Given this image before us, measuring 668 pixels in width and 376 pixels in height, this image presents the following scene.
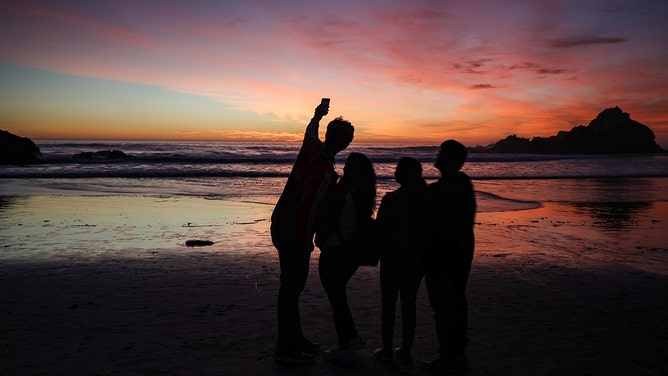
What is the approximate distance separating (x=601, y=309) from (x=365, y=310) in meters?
3.06

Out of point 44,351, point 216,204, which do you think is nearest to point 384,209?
point 44,351

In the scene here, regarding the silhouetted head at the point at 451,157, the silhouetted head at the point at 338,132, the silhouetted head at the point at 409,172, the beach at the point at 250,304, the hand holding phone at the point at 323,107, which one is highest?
the hand holding phone at the point at 323,107

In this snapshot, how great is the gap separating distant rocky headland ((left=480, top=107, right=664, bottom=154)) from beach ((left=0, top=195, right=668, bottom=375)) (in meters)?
91.3

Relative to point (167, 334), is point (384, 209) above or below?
above

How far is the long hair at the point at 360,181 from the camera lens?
4.32 metres

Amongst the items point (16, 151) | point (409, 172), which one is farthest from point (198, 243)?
point (16, 151)

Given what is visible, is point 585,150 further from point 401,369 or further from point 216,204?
point 401,369

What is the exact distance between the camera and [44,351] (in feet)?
15.5

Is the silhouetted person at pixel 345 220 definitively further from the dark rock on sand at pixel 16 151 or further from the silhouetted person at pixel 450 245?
the dark rock on sand at pixel 16 151

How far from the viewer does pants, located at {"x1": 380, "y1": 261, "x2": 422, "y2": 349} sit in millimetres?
4535

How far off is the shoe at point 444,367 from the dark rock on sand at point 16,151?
42037mm

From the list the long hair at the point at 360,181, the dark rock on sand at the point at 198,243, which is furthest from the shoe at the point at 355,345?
the dark rock on sand at the point at 198,243

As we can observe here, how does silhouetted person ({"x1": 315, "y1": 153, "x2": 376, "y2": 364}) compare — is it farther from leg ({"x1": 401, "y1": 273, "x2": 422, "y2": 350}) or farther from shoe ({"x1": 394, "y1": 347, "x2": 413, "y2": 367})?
shoe ({"x1": 394, "y1": 347, "x2": 413, "y2": 367})

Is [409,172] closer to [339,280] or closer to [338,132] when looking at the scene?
[338,132]
